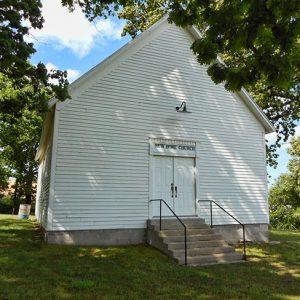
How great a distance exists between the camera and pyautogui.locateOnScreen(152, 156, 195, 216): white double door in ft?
38.8

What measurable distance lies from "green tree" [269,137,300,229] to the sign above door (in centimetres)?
1862

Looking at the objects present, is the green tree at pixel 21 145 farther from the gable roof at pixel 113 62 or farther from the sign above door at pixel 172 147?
the sign above door at pixel 172 147

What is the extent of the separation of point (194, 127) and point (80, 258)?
6.23 m

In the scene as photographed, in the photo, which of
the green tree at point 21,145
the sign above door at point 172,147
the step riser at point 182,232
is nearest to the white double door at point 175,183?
the sign above door at point 172,147

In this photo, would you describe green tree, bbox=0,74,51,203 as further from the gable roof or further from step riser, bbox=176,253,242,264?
step riser, bbox=176,253,242,264

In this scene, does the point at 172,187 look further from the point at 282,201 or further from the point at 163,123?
the point at 282,201

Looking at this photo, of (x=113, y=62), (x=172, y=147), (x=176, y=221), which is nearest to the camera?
(x=176, y=221)

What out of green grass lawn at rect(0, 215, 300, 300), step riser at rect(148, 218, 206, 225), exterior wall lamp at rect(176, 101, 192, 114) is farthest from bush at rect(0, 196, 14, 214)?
exterior wall lamp at rect(176, 101, 192, 114)

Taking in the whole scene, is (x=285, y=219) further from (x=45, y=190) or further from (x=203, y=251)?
(x=45, y=190)

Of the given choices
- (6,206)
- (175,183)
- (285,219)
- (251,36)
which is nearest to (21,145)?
(6,206)

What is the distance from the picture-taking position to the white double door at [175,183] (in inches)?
Result: 466

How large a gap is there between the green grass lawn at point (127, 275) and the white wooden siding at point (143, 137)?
1.51 m

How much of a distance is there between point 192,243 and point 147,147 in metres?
3.53

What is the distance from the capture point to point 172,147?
12.3 m
